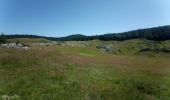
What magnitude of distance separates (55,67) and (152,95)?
940cm

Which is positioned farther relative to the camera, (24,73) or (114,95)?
(24,73)

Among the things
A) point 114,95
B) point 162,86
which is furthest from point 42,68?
point 162,86

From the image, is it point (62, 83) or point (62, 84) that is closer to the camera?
point (62, 84)

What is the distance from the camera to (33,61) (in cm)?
2808

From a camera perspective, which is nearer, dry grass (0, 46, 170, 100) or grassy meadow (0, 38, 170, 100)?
grassy meadow (0, 38, 170, 100)

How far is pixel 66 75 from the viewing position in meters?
24.3

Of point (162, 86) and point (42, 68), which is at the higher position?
point (42, 68)

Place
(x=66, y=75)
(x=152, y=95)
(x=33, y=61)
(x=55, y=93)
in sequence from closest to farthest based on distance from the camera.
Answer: (x=55, y=93) < (x=152, y=95) < (x=66, y=75) < (x=33, y=61)

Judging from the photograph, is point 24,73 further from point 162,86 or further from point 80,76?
point 162,86

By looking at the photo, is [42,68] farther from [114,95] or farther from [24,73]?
[114,95]

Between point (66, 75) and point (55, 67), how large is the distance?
2.91 m

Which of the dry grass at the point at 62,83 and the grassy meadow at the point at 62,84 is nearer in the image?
the grassy meadow at the point at 62,84

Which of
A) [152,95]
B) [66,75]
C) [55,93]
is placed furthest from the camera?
[66,75]

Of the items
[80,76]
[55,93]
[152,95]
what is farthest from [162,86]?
[55,93]
